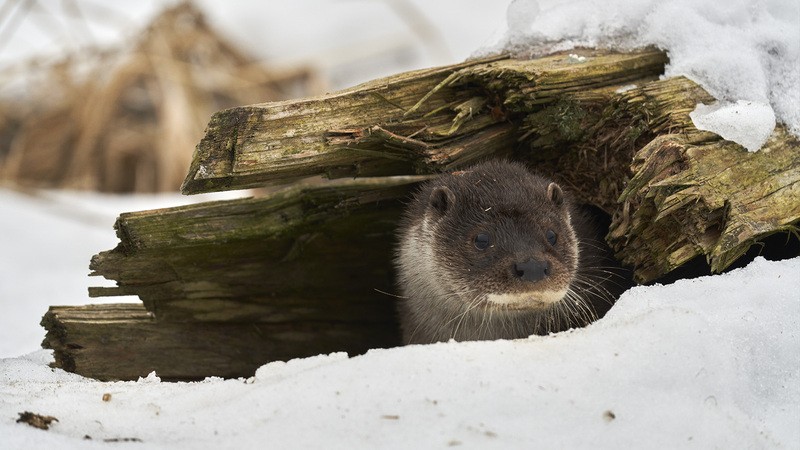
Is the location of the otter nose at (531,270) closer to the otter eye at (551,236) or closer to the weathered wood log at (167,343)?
the otter eye at (551,236)

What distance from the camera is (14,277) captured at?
605cm

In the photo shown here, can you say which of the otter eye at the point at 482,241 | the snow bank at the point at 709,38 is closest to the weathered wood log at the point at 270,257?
the otter eye at the point at 482,241

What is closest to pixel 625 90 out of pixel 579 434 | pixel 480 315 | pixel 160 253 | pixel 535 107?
pixel 535 107

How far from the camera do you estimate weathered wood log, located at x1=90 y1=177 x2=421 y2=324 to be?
13.6ft

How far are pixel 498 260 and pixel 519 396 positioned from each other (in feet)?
4.06

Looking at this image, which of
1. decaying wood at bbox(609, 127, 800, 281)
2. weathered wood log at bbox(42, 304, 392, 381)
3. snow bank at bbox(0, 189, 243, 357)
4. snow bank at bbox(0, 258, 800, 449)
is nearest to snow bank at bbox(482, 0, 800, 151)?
decaying wood at bbox(609, 127, 800, 281)

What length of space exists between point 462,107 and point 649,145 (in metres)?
1.01

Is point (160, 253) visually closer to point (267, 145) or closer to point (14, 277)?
point (267, 145)

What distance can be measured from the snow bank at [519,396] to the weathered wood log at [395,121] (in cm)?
117

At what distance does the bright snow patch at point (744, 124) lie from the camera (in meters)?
3.83

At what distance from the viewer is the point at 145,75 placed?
10562mm

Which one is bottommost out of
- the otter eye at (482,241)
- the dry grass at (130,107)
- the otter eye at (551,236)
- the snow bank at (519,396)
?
the snow bank at (519,396)

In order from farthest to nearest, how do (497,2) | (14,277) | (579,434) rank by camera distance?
(497,2) → (14,277) → (579,434)

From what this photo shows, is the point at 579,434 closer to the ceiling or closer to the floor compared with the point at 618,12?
closer to the floor
